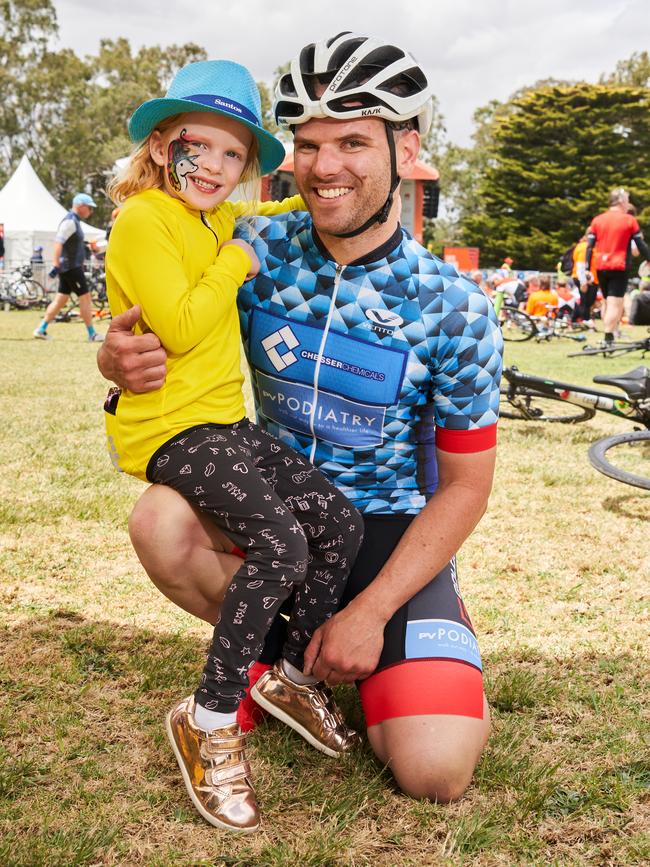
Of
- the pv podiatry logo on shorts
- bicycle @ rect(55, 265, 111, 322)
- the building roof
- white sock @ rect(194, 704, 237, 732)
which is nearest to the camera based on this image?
white sock @ rect(194, 704, 237, 732)

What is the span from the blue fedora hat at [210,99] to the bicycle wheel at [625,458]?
3.12 metres

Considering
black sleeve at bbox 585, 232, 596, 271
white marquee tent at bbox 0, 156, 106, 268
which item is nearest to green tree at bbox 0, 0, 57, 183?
white marquee tent at bbox 0, 156, 106, 268

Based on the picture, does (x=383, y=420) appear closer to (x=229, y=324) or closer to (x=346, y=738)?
(x=229, y=324)

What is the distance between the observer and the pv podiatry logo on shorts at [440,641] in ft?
8.58

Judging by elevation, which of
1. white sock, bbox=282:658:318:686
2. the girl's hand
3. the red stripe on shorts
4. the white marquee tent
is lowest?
white sock, bbox=282:658:318:686

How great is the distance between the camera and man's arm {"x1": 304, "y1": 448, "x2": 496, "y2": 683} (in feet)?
8.42

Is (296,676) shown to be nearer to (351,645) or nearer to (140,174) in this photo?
(351,645)

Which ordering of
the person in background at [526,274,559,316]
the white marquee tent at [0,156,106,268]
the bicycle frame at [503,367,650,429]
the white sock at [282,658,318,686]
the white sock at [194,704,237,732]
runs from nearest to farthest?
the white sock at [194,704,237,732] → the white sock at [282,658,318,686] → the bicycle frame at [503,367,650,429] → the person in background at [526,274,559,316] → the white marquee tent at [0,156,106,268]

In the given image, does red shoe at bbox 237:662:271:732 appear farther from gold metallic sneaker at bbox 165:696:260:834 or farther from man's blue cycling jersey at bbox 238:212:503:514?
man's blue cycling jersey at bbox 238:212:503:514

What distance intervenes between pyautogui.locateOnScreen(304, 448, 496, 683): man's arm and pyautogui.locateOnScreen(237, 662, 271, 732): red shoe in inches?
9.9

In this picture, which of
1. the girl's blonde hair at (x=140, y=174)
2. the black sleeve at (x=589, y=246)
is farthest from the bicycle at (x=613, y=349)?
the girl's blonde hair at (x=140, y=174)

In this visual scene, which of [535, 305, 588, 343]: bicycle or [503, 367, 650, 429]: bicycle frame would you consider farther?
[535, 305, 588, 343]: bicycle

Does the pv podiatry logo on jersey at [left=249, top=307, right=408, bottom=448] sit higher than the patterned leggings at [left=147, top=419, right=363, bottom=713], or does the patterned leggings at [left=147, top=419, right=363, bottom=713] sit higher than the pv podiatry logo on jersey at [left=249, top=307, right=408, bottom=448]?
the pv podiatry logo on jersey at [left=249, top=307, right=408, bottom=448]

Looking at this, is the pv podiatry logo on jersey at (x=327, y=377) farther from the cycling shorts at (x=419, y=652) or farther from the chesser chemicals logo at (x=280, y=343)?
the cycling shorts at (x=419, y=652)
